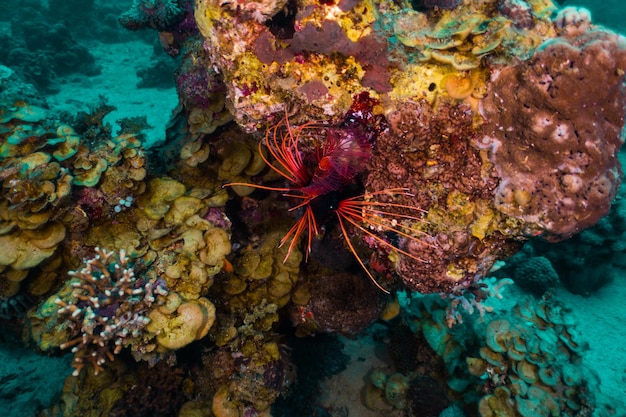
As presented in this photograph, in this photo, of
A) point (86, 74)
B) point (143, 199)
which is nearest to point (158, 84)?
point (86, 74)

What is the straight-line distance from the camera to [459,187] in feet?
9.13

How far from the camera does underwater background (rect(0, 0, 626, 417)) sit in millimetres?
2541

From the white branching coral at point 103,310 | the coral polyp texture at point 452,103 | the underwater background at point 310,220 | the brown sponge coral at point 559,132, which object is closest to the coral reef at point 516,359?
the underwater background at point 310,220

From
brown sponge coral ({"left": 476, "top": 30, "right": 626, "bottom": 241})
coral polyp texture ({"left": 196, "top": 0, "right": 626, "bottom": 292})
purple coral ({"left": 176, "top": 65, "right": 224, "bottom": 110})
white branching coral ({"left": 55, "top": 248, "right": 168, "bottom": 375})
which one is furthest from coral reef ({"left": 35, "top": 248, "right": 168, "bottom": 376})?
brown sponge coral ({"left": 476, "top": 30, "right": 626, "bottom": 241})

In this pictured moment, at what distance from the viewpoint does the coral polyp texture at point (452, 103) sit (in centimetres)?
232

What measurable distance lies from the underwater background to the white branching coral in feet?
0.08

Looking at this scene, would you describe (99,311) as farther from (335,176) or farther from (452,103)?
(452,103)

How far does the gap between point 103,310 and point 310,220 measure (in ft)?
7.12

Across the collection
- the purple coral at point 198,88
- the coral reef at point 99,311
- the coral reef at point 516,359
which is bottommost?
the coral reef at point 99,311

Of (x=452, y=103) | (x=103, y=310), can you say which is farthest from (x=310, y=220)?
(x=103, y=310)

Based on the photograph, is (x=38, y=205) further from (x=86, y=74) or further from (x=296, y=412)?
(x=86, y=74)

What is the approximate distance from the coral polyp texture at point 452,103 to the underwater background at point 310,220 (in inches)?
0.7

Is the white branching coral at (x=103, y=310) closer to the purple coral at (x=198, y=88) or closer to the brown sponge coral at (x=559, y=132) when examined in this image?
the purple coral at (x=198, y=88)

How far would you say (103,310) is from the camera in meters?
3.40
